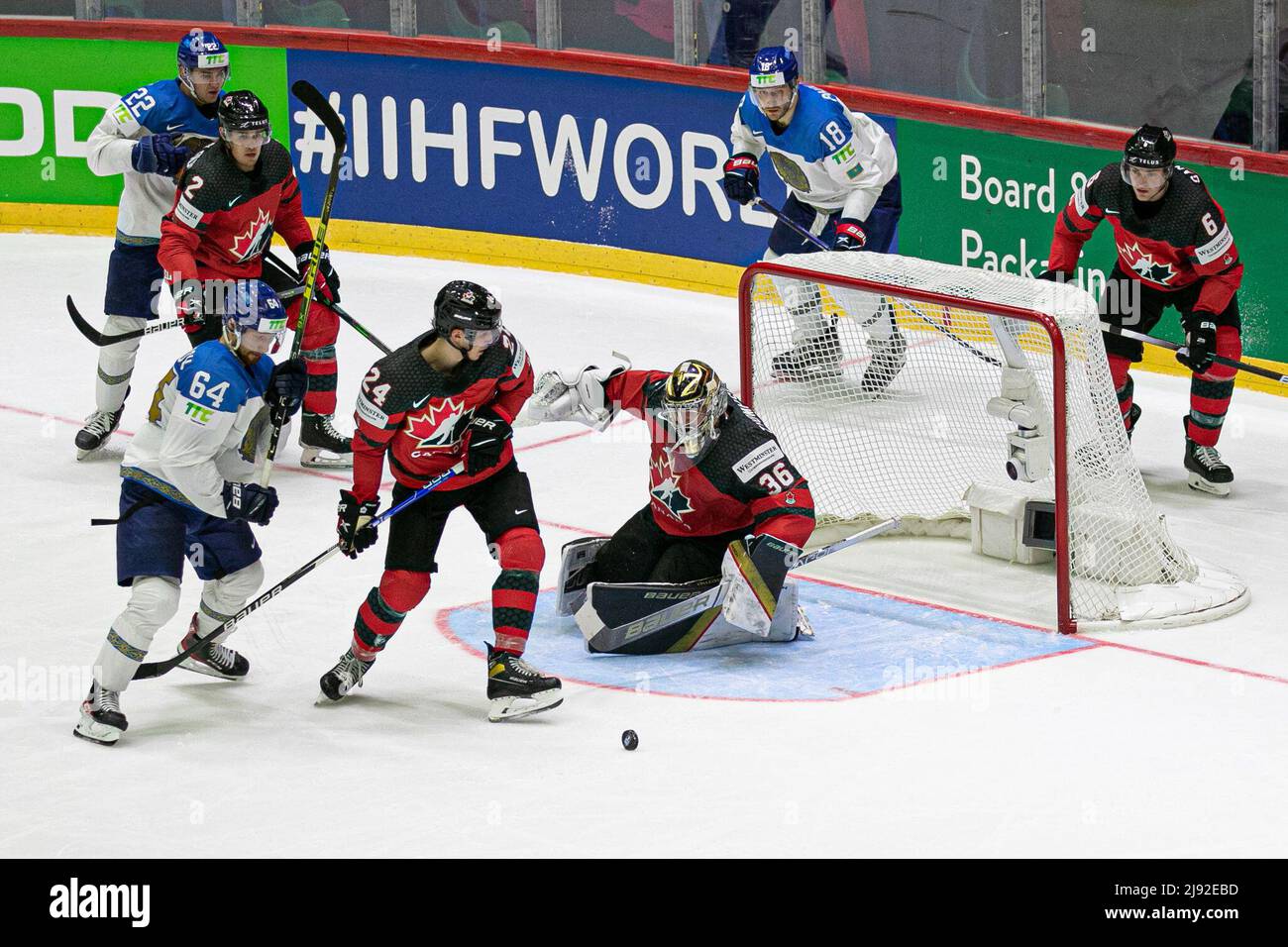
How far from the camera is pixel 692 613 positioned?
5645 mm

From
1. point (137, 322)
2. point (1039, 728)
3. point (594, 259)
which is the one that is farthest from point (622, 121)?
point (1039, 728)

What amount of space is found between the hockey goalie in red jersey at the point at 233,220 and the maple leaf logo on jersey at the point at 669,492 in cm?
177

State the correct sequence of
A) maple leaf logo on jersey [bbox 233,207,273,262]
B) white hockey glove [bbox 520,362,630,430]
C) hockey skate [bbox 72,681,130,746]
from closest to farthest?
hockey skate [bbox 72,681,130,746], white hockey glove [bbox 520,362,630,430], maple leaf logo on jersey [bbox 233,207,273,262]

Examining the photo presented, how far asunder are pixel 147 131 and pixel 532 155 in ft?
11.0

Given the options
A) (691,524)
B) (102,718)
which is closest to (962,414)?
(691,524)

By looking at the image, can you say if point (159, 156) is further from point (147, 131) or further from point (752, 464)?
point (752, 464)

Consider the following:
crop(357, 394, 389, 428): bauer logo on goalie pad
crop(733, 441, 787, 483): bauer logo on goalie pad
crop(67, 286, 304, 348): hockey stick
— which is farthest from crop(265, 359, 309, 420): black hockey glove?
crop(67, 286, 304, 348): hockey stick

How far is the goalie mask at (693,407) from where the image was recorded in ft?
Result: 17.8

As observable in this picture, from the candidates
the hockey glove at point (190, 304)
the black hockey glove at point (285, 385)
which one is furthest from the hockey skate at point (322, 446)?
the black hockey glove at point (285, 385)

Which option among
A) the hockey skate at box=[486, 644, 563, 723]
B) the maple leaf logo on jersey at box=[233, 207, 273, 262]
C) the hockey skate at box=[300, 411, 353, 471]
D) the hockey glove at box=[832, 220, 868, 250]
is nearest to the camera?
the hockey skate at box=[486, 644, 563, 723]

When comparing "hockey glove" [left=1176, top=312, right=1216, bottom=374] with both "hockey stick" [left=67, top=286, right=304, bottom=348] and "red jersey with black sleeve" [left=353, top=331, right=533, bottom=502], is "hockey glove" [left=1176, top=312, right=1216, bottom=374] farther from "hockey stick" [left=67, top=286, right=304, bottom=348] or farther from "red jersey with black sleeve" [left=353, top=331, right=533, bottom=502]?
"hockey stick" [left=67, top=286, right=304, bottom=348]

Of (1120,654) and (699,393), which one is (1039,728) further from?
(699,393)

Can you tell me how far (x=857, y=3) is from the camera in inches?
376

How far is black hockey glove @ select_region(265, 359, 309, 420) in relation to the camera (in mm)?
5148
